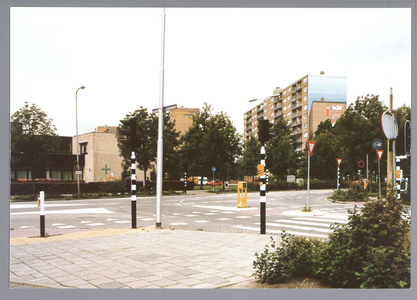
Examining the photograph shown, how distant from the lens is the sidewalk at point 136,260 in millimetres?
4613

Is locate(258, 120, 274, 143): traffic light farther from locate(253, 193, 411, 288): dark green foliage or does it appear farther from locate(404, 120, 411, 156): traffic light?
locate(253, 193, 411, 288): dark green foliage

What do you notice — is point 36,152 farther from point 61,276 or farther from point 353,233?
point 353,233

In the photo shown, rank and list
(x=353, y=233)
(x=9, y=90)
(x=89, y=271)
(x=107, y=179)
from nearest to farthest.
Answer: (x=353, y=233), (x=9, y=90), (x=89, y=271), (x=107, y=179)

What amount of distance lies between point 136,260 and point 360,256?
339 centimetres

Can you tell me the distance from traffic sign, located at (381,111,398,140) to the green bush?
2567 mm

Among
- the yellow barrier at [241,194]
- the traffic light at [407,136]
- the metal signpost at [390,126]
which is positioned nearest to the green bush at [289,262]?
the traffic light at [407,136]

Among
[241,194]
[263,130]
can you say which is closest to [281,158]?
[241,194]

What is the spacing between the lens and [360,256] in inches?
163

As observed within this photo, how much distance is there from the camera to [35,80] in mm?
6484

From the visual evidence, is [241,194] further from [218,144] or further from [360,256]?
[218,144]

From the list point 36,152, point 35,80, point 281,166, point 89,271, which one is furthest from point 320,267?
point 281,166

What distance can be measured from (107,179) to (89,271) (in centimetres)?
2487

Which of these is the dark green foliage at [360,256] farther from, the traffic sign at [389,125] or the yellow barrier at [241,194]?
the yellow barrier at [241,194]

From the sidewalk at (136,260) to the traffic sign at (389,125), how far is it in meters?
3.07
